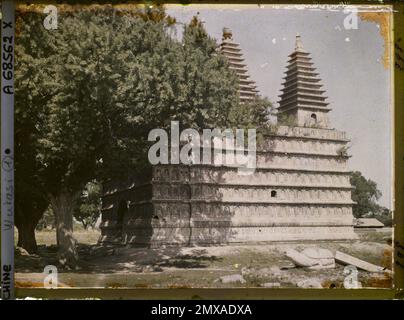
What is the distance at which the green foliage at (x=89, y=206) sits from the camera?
10844 mm

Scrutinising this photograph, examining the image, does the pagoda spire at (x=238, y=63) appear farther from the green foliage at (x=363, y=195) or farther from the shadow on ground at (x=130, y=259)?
the shadow on ground at (x=130, y=259)

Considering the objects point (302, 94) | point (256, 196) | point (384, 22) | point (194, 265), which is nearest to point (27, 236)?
point (194, 265)

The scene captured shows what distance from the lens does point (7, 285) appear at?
33.0ft

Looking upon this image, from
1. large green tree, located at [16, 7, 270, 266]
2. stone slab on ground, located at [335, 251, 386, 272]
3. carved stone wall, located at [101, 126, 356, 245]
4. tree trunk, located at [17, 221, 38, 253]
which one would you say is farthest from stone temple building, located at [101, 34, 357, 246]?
tree trunk, located at [17, 221, 38, 253]

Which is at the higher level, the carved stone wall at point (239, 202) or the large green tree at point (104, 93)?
the large green tree at point (104, 93)

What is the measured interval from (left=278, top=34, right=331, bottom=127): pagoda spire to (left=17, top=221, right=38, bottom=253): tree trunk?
5.71 m

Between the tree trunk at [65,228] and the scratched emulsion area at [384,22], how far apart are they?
716 cm

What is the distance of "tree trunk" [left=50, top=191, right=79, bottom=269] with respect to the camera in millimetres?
10594

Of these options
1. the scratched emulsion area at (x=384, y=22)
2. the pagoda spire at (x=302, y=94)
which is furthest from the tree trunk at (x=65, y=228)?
the scratched emulsion area at (x=384, y=22)

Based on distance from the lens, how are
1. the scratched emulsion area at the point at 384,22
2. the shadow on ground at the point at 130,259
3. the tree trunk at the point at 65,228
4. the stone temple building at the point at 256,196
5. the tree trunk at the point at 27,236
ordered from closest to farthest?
→ the scratched emulsion area at the point at 384,22 → the tree trunk at the point at 27,236 → the shadow on ground at the point at 130,259 → the tree trunk at the point at 65,228 → the stone temple building at the point at 256,196

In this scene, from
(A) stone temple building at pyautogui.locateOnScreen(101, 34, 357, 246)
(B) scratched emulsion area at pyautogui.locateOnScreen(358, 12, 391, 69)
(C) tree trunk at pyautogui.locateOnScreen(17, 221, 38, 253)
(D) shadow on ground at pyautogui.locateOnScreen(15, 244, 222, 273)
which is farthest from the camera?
(A) stone temple building at pyautogui.locateOnScreen(101, 34, 357, 246)

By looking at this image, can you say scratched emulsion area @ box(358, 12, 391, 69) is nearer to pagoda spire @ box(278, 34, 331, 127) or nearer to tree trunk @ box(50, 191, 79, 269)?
pagoda spire @ box(278, 34, 331, 127)
